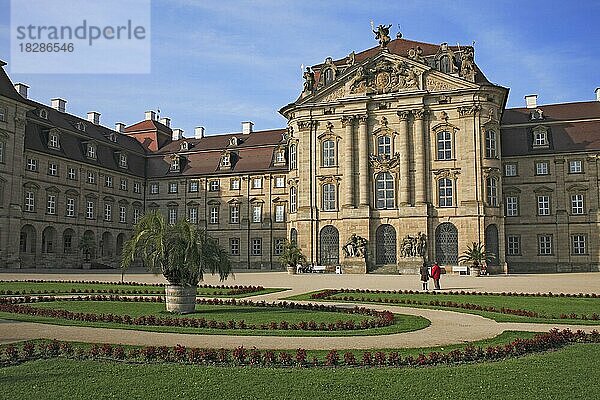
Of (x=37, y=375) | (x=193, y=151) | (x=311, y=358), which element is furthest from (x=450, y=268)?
(x=37, y=375)

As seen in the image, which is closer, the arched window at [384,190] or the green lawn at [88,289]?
the green lawn at [88,289]

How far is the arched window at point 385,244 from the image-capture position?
56438mm

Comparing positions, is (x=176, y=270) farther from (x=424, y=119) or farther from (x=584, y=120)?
(x=584, y=120)

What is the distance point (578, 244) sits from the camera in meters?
58.9

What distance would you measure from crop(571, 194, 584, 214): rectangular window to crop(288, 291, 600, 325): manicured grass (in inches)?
1420

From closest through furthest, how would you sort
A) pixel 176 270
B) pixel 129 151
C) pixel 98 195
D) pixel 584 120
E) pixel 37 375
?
pixel 37 375 < pixel 176 270 < pixel 584 120 < pixel 98 195 < pixel 129 151

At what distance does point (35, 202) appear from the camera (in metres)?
58.2

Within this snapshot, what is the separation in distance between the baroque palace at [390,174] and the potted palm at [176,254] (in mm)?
35950

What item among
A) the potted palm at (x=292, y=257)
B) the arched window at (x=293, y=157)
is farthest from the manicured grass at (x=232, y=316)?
the arched window at (x=293, y=157)

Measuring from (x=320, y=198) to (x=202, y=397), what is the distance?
49.8 meters

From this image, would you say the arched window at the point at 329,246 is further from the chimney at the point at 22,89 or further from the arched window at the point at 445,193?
the chimney at the point at 22,89

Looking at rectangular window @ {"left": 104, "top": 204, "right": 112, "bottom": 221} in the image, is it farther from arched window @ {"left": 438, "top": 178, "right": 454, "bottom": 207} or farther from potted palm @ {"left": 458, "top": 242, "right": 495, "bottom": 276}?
potted palm @ {"left": 458, "top": 242, "right": 495, "bottom": 276}

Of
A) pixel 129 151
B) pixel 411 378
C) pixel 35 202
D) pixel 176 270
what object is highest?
pixel 129 151

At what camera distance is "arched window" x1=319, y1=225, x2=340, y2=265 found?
58.2 meters
